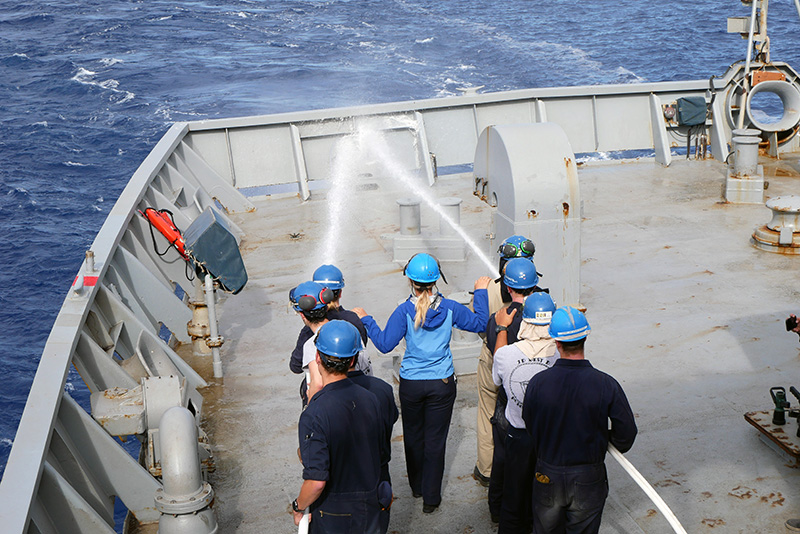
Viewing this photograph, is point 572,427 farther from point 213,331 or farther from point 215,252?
point 215,252

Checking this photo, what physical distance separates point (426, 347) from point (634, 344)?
3.39 metres

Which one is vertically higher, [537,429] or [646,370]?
[537,429]

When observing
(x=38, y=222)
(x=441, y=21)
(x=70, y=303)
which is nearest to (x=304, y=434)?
(x=70, y=303)

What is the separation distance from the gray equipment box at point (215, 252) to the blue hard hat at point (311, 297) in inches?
118

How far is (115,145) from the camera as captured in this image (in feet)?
88.4

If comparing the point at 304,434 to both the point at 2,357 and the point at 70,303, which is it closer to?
the point at 70,303

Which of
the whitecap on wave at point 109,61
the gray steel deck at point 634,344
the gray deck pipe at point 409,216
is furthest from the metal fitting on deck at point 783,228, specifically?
the whitecap on wave at point 109,61

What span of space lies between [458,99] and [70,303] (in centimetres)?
836

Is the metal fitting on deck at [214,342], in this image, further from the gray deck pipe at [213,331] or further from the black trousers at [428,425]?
the black trousers at [428,425]

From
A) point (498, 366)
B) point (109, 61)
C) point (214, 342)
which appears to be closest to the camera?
point (498, 366)

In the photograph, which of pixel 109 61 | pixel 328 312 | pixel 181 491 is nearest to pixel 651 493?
pixel 328 312

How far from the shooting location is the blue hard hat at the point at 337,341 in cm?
358

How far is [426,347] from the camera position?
4.85 metres

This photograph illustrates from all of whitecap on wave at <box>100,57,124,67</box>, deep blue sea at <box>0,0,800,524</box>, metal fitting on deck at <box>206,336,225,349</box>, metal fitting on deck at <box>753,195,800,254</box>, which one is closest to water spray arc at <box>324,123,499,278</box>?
metal fitting on deck at <box>753,195,800,254</box>
